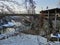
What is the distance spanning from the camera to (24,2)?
600cm

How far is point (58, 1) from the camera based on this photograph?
5793 millimetres

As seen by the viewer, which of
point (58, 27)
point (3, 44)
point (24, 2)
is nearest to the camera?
point (3, 44)

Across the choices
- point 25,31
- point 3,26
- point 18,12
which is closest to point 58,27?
point 25,31

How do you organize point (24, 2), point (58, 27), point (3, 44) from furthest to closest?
point (24, 2), point (58, 27), point (3, 44)

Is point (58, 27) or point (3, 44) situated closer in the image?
point (3, 44)

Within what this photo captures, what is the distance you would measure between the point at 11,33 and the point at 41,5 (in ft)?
5.29

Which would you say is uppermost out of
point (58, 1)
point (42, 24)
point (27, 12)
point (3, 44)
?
point (58, 1)

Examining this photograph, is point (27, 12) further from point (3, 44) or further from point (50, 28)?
point (3, 44)

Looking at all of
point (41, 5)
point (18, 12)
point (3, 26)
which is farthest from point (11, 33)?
point (41, 5)

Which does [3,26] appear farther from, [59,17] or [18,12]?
[59,17]

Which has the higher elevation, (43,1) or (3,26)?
(43,1)

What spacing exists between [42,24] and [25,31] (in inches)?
28.6

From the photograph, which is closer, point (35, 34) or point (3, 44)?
point (3, 44)

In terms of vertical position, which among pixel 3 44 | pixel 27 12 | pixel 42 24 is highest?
pixel 27 12
